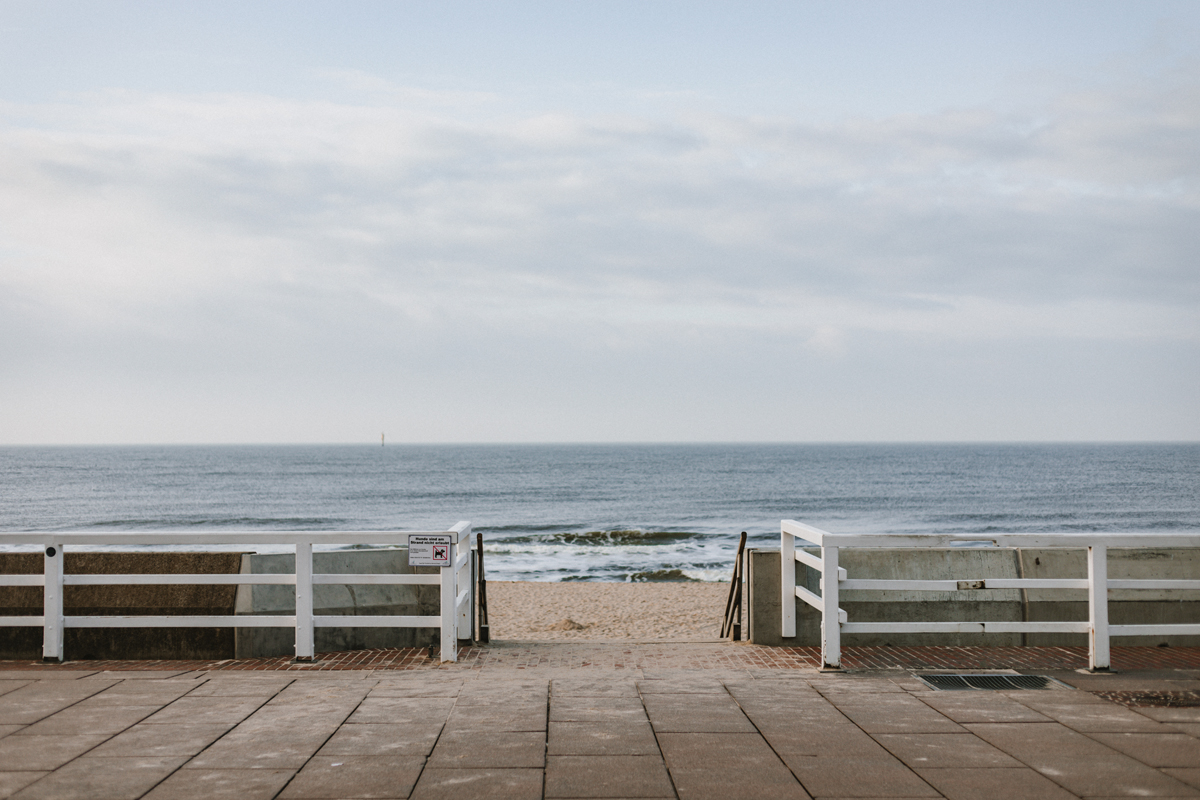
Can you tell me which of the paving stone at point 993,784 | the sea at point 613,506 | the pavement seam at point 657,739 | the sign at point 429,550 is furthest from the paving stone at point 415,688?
the sea at point 613,506

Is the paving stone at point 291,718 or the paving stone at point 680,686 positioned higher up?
the paving stone at point 291,718

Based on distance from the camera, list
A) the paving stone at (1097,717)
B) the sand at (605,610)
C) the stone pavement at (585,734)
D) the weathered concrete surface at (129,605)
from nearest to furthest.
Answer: the stone pavement at (585,734)
the paving stone at (1097,717)
the weathered concrete surface at (129,605)
the sand at (605,610)

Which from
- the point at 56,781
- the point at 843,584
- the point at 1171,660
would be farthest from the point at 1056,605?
the point at 56,781

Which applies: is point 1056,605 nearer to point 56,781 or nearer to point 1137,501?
point 56,781

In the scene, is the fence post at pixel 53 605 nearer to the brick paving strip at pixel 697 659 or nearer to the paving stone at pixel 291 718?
the brick paving strip at pixel 697 659

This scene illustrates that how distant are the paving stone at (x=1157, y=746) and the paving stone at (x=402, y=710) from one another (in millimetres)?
4134

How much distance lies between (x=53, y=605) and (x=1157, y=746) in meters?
8.34

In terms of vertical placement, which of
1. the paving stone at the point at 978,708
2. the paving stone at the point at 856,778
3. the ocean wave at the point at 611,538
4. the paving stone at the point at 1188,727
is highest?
the paving stone at the point at 856,778

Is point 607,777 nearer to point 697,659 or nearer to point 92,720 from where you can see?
point 697,659

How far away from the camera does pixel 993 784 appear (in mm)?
4363

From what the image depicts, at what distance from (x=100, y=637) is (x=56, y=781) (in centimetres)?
364

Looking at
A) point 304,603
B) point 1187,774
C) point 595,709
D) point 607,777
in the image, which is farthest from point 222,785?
point 1187,774

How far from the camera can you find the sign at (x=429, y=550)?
24.2 ft

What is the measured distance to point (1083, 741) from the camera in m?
5.09
